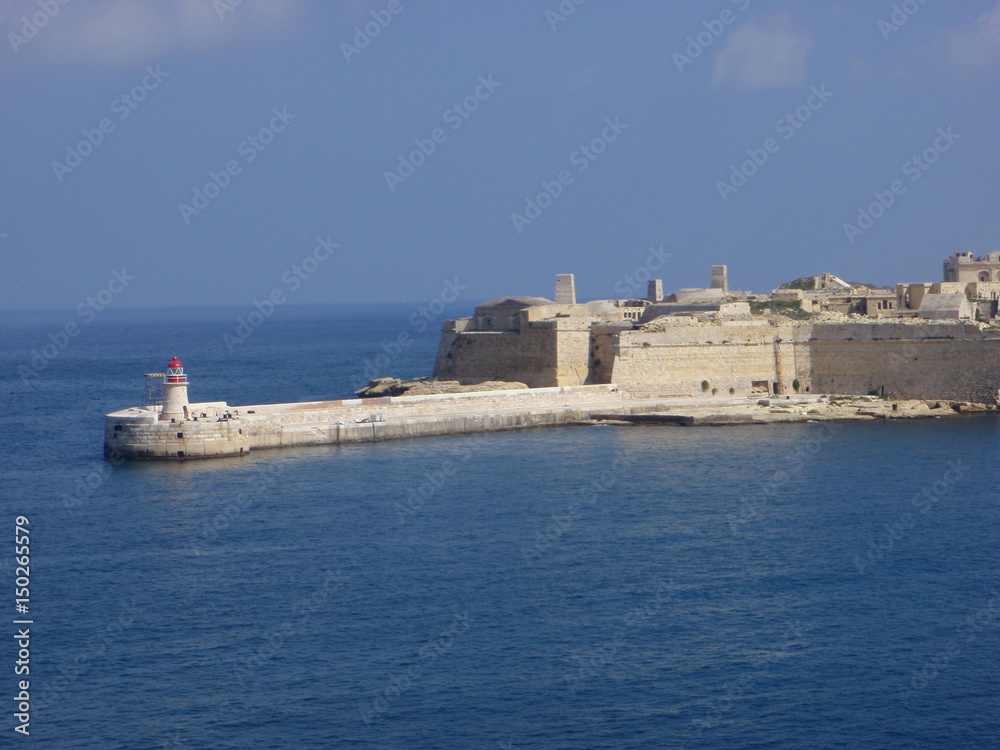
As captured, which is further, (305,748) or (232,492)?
(232,492)

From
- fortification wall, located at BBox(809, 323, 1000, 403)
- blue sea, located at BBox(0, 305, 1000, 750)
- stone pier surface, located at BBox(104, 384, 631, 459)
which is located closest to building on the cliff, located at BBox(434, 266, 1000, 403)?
fortification wall, located at BBox(809, 323, 1000, 403)

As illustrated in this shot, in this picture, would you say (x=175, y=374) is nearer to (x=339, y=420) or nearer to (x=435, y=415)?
(x=339, y=420)

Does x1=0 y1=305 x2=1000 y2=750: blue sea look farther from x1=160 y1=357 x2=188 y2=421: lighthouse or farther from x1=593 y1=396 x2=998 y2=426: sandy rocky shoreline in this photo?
x1=593 y1=396 x2=998 y2=426: sandy rocky shoreline

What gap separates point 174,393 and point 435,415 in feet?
19.8

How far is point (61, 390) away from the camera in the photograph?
42.2m

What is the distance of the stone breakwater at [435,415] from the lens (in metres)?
24.7

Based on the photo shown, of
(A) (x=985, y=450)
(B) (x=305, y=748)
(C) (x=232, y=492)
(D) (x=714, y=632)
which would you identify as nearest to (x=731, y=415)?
(A) (x=985, y=450)

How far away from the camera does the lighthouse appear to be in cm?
2458

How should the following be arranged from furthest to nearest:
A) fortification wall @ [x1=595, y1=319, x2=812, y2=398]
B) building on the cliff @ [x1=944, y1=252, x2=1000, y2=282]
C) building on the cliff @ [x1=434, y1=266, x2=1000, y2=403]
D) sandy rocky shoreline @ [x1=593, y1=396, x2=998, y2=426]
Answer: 1. building on the cliff @ [x1=944, y1=252, x2=1000, y2=282]
2. fortification wall @ [x1=595, y1=319, x2=812, y2=398]
3. building on the cliff @ [x1=434, y1=266, x2=1000, y2=403]
4. sandy rocky shoreline @ [x1=593, y1=396, x2=998, y2=426]

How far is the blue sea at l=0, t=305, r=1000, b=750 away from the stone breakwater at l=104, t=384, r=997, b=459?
0.70m

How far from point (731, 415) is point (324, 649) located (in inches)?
679

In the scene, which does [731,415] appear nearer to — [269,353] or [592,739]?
[592,739]

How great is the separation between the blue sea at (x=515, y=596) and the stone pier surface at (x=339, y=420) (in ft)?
2.16

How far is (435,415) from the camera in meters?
28.4
